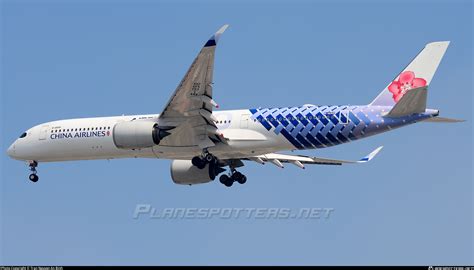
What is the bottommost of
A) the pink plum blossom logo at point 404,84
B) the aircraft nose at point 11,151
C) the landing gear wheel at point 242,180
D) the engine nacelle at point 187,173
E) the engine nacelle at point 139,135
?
the engine nacelle at point 139,135

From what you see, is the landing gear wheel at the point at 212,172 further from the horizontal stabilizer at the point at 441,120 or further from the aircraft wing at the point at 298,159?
the horizontal stabilizer at the point at 441,120

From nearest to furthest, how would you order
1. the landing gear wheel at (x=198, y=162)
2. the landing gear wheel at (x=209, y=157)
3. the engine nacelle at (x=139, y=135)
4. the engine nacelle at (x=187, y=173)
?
1. the engine nacelle at (x=139, y=135)
2. the landing gear wheel at (x=209, y=157)
3. the landing gear wheel at (x=198, y=162)
4. the engine nacelle at (x=187, y=173)

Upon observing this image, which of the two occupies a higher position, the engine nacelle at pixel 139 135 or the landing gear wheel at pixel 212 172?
the landing gear wheel at pixel 212 172

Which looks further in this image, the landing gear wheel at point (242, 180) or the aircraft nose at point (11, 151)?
the aircraft nose at point (11, 151)

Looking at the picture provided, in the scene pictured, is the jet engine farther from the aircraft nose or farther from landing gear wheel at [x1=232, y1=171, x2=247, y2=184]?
the aircraft nose

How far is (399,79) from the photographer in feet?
153

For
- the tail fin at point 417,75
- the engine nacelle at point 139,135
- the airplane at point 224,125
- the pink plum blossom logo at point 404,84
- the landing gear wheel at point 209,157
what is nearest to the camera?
the airplane at point 224,125

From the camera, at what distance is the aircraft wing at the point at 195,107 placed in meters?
42.0

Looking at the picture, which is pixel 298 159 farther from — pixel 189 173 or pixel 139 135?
pixel 139 135

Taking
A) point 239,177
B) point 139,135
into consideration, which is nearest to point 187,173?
point 239,177

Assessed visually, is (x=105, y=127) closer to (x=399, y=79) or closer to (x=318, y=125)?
(x=318, y=125)

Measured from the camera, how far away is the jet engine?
50750 mm

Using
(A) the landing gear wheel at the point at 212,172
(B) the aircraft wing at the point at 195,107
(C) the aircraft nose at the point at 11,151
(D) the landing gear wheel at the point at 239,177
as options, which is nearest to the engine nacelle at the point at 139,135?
(B) the aircraft wing at the point at 195,107

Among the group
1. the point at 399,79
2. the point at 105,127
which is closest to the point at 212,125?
the point at 105,127
